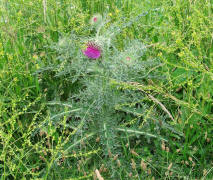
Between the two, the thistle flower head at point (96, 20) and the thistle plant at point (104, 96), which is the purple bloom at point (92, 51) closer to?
the thistle plant at point (104, 96)

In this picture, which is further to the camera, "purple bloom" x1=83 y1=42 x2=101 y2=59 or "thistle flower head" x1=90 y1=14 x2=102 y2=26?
"thistle flower head" x1=90 y1=14 x2=102 y2=26

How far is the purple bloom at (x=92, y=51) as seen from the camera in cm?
157

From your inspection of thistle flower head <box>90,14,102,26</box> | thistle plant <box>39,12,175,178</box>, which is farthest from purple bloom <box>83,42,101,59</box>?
thistle flower head <box>90,14,102,26</box>

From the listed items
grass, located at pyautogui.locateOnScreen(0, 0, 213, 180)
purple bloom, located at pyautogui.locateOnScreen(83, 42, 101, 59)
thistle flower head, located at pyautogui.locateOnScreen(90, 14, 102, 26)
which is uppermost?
thistle flower head, located at pyautogui.locateOnScreen(90, 14, 102, 26)

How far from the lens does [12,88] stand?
1.74 metres

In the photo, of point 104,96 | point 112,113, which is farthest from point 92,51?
point 112,113

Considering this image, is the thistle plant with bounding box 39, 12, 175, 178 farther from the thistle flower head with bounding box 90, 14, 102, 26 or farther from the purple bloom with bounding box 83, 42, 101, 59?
the thistle flower head with bounding box 90, 14, 102, 26

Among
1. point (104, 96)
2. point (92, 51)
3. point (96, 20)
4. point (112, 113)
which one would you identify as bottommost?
point (112, 113)

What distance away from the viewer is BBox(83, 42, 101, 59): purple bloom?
5.15 feet

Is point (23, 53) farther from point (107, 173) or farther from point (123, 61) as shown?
point (107, 173)

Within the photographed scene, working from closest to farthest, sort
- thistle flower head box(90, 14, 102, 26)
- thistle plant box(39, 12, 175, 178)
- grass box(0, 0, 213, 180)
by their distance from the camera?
grass box(0, 0, 213, 180) < thistle plant box(39, 12, 175, 178) < thistle flower head box(90, 14, 102, 26)

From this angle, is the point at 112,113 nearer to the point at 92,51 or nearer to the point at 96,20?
the point at 92,51

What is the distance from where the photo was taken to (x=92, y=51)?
158 centimetres

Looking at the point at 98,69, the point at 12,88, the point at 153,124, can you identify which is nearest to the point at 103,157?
the point at 153,124
